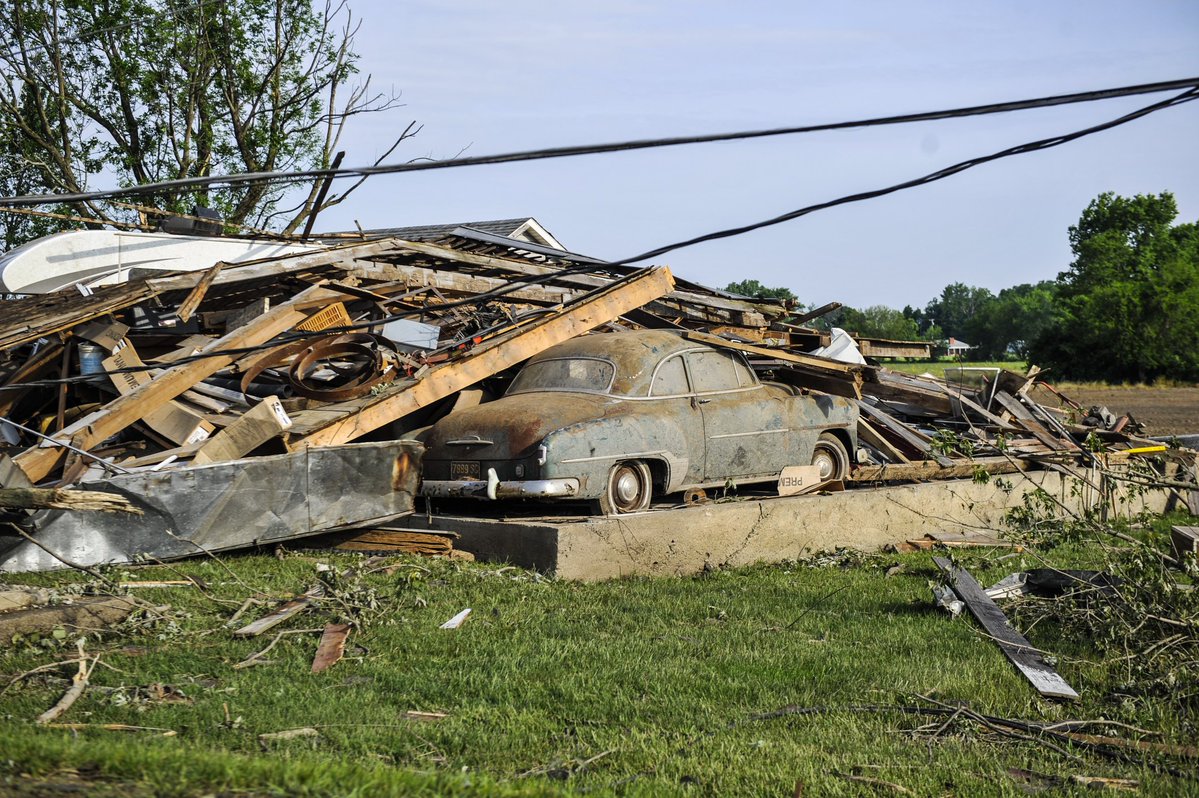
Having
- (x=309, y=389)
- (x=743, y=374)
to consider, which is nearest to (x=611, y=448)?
(x=743, y=374)

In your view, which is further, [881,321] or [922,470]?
[881,321]

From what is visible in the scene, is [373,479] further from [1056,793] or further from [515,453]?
[1056,793]

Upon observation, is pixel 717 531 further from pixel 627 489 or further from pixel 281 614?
pixel 281 614

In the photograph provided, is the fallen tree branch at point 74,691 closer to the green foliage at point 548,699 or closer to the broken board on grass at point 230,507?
the green foliage at point 548,699

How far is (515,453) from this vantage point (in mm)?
9422

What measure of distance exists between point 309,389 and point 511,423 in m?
2.40

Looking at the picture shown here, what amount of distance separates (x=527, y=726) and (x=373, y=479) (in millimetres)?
4801

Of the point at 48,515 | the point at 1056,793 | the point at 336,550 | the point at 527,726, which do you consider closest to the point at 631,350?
the point at 336,550

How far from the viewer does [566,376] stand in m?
10.8

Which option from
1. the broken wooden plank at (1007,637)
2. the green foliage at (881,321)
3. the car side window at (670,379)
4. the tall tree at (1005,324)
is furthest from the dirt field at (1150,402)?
the tall tree at (1005,324)

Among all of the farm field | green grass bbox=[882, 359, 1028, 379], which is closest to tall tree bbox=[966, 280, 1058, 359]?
green grass bbox=[882, 359, 1028, 379]

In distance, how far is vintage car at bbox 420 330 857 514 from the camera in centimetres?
945

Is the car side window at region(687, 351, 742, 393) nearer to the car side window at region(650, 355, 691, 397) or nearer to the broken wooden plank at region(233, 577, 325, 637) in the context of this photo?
the car side window at region(650, 355, 691, 397)

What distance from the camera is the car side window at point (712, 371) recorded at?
35.9 feet
